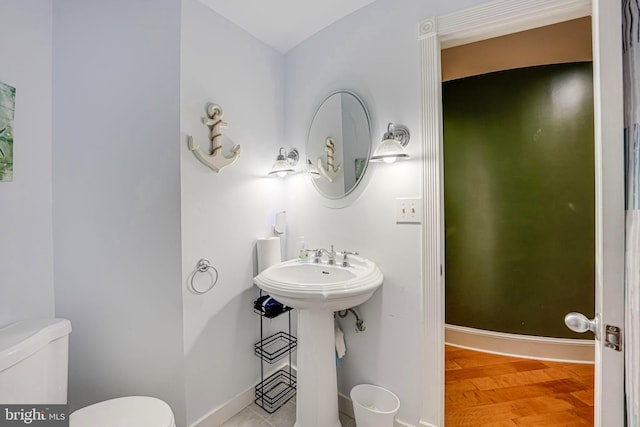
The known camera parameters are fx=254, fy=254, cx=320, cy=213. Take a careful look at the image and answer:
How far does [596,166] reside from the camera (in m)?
0.66

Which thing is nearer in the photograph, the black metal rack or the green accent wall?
the black metal rack

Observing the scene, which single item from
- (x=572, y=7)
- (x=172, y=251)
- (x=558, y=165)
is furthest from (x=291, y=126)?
(x=558, y=165)

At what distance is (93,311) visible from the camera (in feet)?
4.42

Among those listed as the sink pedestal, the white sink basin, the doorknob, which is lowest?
the sink pedestal

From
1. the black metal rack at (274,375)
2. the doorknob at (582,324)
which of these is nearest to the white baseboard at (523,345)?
the black metal rack at (274,375)

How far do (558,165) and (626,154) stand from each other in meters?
1.90

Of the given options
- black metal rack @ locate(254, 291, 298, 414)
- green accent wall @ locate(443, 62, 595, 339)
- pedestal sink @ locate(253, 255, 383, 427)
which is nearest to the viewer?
pedestal sink @ locate(253, 255, 383, 427)

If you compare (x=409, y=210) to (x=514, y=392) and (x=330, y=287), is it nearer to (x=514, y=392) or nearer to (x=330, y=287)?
(x=330, y=287)

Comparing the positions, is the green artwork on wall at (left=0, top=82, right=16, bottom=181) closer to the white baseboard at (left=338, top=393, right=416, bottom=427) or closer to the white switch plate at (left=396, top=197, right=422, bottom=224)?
the white switch plate at (left=396, top=197, right=422, bottom=224)

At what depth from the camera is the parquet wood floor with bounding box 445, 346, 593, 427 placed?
1532 millimetres

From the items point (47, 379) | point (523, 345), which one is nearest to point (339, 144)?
point (47, 379)

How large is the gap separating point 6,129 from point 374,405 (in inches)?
89.9

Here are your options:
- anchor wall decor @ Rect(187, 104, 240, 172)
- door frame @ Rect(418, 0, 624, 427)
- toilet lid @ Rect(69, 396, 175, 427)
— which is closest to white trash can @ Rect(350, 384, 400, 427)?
door frame @ Rect(418, 0, 624, 427)

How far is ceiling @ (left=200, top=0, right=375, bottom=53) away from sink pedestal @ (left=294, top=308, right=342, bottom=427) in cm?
179
